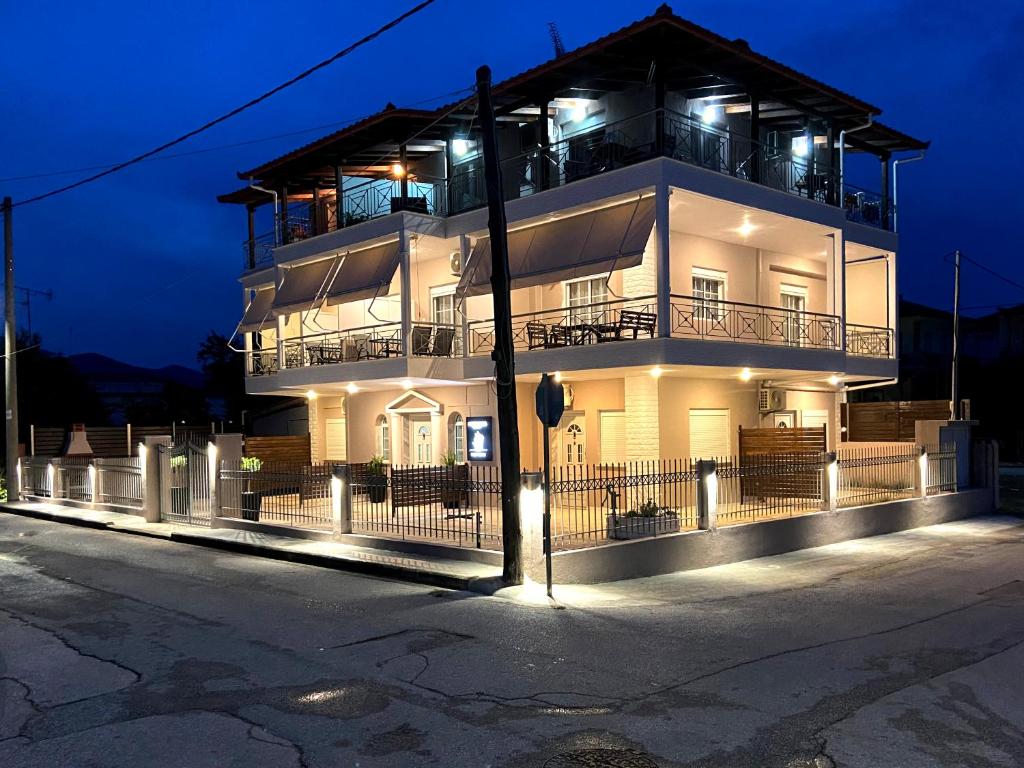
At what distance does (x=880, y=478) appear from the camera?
1833 centimetres

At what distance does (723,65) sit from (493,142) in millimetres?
8322

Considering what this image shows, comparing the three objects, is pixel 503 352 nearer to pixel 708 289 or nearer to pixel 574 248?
pixel 574 248

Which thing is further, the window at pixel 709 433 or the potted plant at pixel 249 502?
the window at pixel 709 433

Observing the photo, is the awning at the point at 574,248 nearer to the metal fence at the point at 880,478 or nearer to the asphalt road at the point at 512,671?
the metal fence at the point at 880,478

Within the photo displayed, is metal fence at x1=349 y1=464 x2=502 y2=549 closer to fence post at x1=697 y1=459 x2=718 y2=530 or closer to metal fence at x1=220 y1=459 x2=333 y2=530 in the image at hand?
metal fence at x1=220 y1=459 x2=333 y2=530

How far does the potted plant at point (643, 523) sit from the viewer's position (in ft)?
42.9

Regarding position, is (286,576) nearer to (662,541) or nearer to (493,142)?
(662,541)

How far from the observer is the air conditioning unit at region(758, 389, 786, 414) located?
70.3 feet

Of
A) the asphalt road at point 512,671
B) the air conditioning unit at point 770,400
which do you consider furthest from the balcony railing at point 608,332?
the asphalt road at point 512,671

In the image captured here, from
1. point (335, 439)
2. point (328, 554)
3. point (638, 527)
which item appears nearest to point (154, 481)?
point (335, 439)

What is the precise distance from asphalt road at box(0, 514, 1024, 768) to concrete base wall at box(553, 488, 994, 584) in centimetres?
44

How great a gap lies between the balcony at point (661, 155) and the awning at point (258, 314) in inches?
280

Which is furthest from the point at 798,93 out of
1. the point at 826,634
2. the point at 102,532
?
the point at 102,532

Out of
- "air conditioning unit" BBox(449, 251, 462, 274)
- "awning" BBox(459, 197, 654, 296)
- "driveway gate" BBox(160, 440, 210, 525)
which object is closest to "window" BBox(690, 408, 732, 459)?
"awning" BBox(459, 197, 654, 296)
